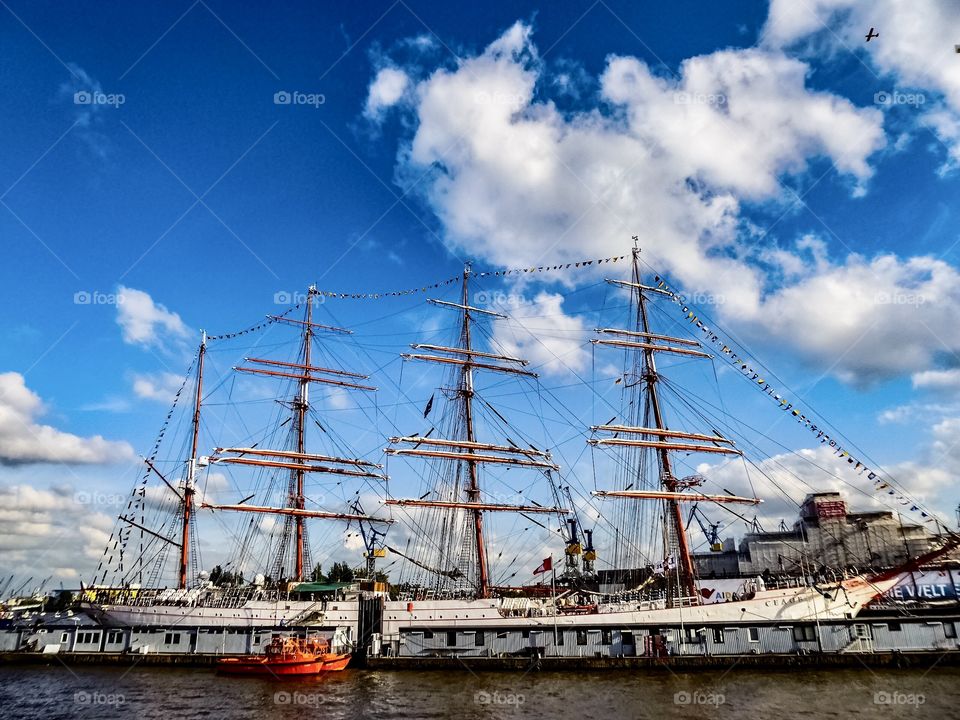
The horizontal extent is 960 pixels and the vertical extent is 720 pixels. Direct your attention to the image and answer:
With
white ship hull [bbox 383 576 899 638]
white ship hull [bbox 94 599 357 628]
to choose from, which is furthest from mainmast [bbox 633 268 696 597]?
white ship hull [bbox 94 599 357 628]

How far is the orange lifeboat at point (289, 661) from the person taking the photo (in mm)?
39781

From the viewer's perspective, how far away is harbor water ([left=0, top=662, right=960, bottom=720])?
2753cm

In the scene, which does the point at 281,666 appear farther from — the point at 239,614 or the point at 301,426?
the point at 301,426

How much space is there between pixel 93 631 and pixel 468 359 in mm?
42562

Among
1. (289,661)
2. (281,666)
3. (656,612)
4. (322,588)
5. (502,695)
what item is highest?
(322,588)

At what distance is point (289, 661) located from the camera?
39.8 metres

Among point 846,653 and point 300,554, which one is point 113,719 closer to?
point 300,554

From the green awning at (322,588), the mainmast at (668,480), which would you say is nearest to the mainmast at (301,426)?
the green awning at (322,588)

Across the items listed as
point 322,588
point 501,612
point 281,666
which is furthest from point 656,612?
point 322,588

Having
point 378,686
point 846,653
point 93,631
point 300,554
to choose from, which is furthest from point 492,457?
point 93,631

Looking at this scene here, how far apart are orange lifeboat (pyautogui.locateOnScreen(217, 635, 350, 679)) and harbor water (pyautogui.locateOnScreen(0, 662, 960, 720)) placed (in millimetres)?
1440

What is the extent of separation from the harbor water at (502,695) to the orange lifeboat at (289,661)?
144cm

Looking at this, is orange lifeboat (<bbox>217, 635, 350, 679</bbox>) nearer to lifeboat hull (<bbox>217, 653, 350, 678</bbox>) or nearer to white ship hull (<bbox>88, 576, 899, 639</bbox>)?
lifeboat hull (<bbox>217, 653, 350, 678</bbox>)

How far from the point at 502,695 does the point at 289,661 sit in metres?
16.0
